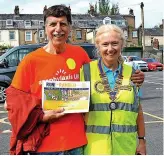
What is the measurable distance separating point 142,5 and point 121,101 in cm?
4896

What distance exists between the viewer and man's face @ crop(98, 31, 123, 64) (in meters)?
2.92

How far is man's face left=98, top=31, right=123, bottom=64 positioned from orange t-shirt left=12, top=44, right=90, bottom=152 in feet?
0.97

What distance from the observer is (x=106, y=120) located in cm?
290

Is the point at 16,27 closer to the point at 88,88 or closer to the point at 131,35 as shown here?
the point at 131,35

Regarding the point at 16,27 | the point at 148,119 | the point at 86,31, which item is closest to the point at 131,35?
the point at 86,31

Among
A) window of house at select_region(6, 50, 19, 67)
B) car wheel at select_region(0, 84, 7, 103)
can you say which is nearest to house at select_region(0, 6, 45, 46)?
window of house at select_region(6, 50, 19, 67)

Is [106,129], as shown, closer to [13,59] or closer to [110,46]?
[110,46]

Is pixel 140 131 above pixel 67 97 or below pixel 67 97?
below

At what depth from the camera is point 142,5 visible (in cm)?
5044

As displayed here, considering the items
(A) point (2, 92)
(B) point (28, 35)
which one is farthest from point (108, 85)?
(B) point (28, 35)

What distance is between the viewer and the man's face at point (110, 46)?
2.92 m

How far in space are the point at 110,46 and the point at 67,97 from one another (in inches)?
19.0

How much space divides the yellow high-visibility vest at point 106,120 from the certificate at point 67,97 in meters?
0.09

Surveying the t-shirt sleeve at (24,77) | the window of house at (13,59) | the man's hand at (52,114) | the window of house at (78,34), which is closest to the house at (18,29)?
the window of house at (78,34)
